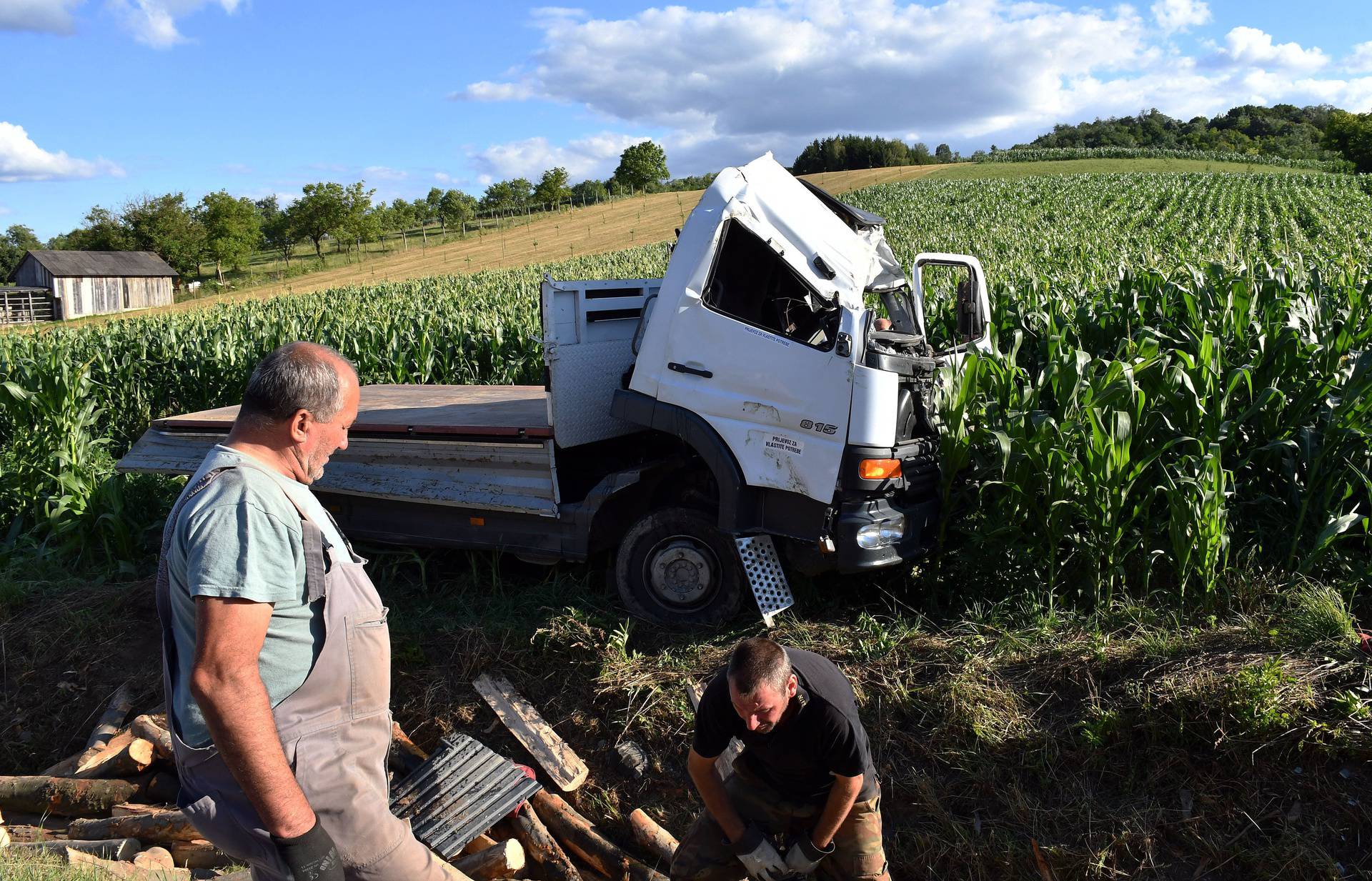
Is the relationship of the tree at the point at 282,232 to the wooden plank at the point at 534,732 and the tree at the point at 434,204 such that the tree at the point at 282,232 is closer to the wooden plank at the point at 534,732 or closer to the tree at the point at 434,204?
the tree at the point at 434,204

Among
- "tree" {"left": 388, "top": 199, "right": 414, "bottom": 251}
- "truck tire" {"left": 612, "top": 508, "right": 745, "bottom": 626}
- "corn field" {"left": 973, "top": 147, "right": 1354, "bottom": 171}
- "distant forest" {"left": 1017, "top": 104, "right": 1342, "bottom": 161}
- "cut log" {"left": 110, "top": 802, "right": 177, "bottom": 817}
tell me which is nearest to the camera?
"cut log" {"left": 110, "top": 802, "right": 177, "bottom": 817}

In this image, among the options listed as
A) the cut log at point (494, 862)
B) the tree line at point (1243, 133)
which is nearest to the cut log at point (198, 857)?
the cut log at point (494, 862)

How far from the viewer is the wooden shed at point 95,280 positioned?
4650 cm

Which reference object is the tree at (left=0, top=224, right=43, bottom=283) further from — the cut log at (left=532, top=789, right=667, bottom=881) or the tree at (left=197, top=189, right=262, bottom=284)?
the cut log at (left=532, top=789, right=667, bottom=881)

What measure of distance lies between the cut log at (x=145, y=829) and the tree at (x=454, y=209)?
66.8 m

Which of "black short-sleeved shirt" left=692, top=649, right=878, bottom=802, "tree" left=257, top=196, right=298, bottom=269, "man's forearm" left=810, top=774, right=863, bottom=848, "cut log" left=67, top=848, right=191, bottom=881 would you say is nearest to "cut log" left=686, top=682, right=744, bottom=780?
"black short-sleeved shirt" left=692, top=649, right=878, bottom=802

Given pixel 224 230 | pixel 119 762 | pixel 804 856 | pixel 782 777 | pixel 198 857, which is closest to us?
pixel 804 856

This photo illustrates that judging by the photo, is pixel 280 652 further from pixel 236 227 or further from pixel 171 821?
pixel 236 227

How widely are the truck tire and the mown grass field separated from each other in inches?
7.3

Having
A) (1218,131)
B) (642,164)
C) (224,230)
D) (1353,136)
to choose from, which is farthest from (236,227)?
(1218,131)

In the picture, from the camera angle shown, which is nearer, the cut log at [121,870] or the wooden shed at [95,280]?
the cut log at [121,870]

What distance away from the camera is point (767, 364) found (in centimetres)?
505

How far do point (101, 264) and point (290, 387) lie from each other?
56.6m

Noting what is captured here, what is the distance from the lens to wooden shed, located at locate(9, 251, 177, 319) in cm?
4650
